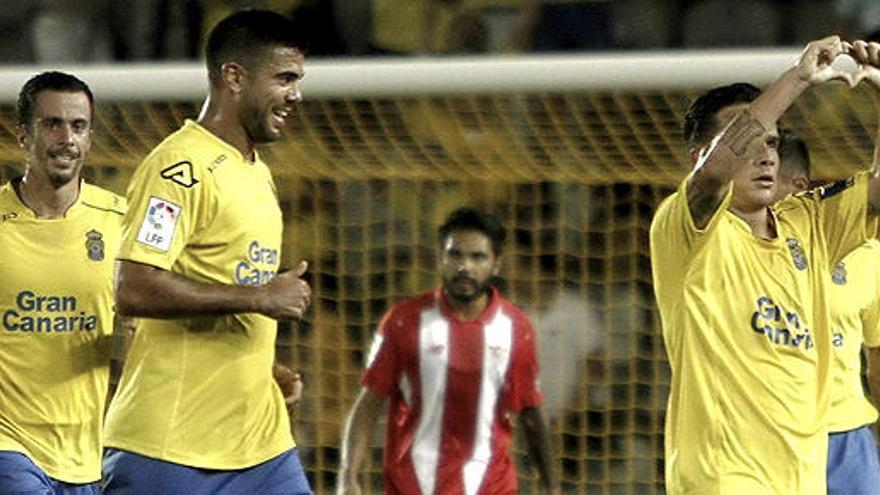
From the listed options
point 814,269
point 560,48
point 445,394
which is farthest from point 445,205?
point 814,269

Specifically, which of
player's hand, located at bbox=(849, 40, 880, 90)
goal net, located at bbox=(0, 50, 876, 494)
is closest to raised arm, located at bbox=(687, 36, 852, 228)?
player's hand, located at bbox=(849, 40, 880, 90)

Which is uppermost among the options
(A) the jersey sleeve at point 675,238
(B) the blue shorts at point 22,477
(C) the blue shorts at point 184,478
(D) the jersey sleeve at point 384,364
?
(D) the jersey sleeve at point 384,364

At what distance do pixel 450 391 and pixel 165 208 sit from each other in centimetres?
250

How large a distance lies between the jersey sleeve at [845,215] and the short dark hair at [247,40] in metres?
1.44

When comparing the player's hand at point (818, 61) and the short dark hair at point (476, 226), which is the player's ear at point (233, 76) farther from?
the short dark hair at point (476, 226)

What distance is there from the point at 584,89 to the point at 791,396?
233 centimetres

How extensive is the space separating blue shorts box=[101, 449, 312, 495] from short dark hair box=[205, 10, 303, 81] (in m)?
1.01

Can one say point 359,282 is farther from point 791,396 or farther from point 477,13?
point 791,396

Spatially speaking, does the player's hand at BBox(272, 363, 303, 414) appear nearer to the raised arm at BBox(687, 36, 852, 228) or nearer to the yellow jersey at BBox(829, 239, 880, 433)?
the raised arm at BBox(687, 36, 852, 228)

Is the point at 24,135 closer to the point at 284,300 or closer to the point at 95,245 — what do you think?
the point at 95,245

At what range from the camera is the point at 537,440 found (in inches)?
299

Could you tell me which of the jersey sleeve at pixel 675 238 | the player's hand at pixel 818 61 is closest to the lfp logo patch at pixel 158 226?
the jersey sleeve at pixel 675 238

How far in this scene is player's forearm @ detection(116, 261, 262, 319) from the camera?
16.9 feet

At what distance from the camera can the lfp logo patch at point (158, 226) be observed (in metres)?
5.20
